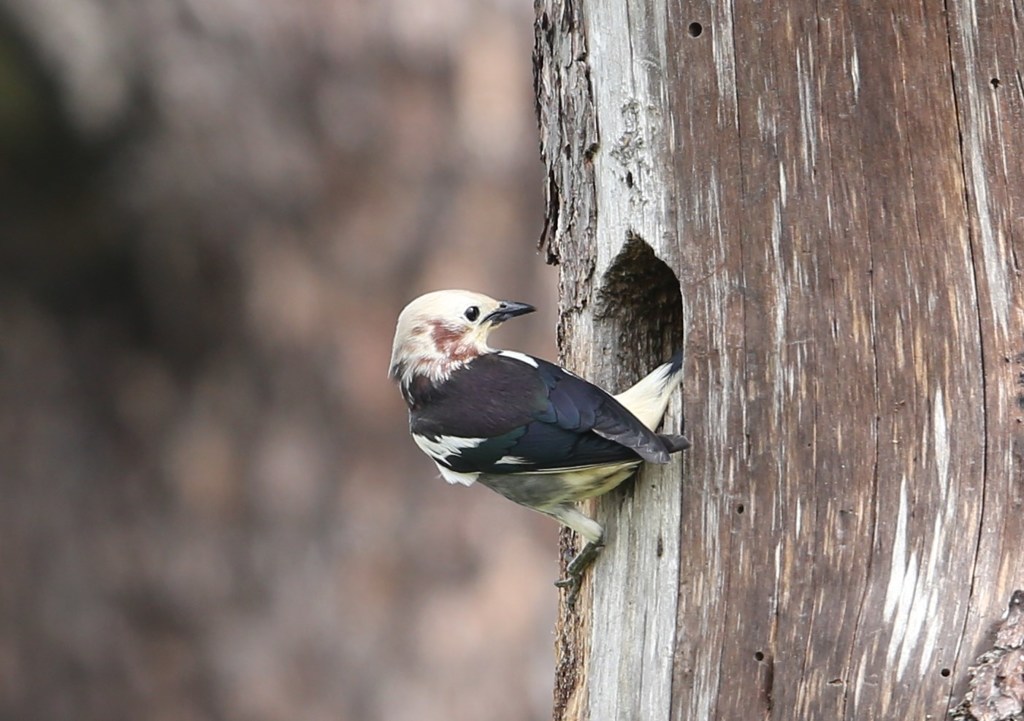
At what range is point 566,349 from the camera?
12.6 ft

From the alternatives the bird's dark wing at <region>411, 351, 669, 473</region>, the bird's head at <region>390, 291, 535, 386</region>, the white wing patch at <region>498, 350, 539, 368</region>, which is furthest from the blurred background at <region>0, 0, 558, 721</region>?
the bird's dark wing at <region>411, 351, 669, 473</region>

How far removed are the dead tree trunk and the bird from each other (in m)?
0.18

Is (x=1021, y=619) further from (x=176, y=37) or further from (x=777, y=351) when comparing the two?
(x=176, y=37)

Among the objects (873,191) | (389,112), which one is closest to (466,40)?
(389,112)

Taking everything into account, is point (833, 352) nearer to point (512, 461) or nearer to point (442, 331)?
point (512, 461)

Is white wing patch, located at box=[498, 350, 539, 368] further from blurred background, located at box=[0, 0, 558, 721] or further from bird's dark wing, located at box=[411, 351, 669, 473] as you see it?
blurred background, located at box=[0, 0, 558, 721]

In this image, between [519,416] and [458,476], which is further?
[458,476]

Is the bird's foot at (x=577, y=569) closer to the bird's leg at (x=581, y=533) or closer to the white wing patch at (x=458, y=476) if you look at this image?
the bird's leg at (x=581, y=533)

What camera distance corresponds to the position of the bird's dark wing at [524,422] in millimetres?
3100

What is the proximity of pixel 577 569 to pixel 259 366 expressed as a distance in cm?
205

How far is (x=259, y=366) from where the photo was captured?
511 centimetres

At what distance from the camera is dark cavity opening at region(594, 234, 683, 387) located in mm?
3461

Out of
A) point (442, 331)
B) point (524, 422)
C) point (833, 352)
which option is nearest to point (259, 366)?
point (442, 331)

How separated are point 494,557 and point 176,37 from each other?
249 centimetres
